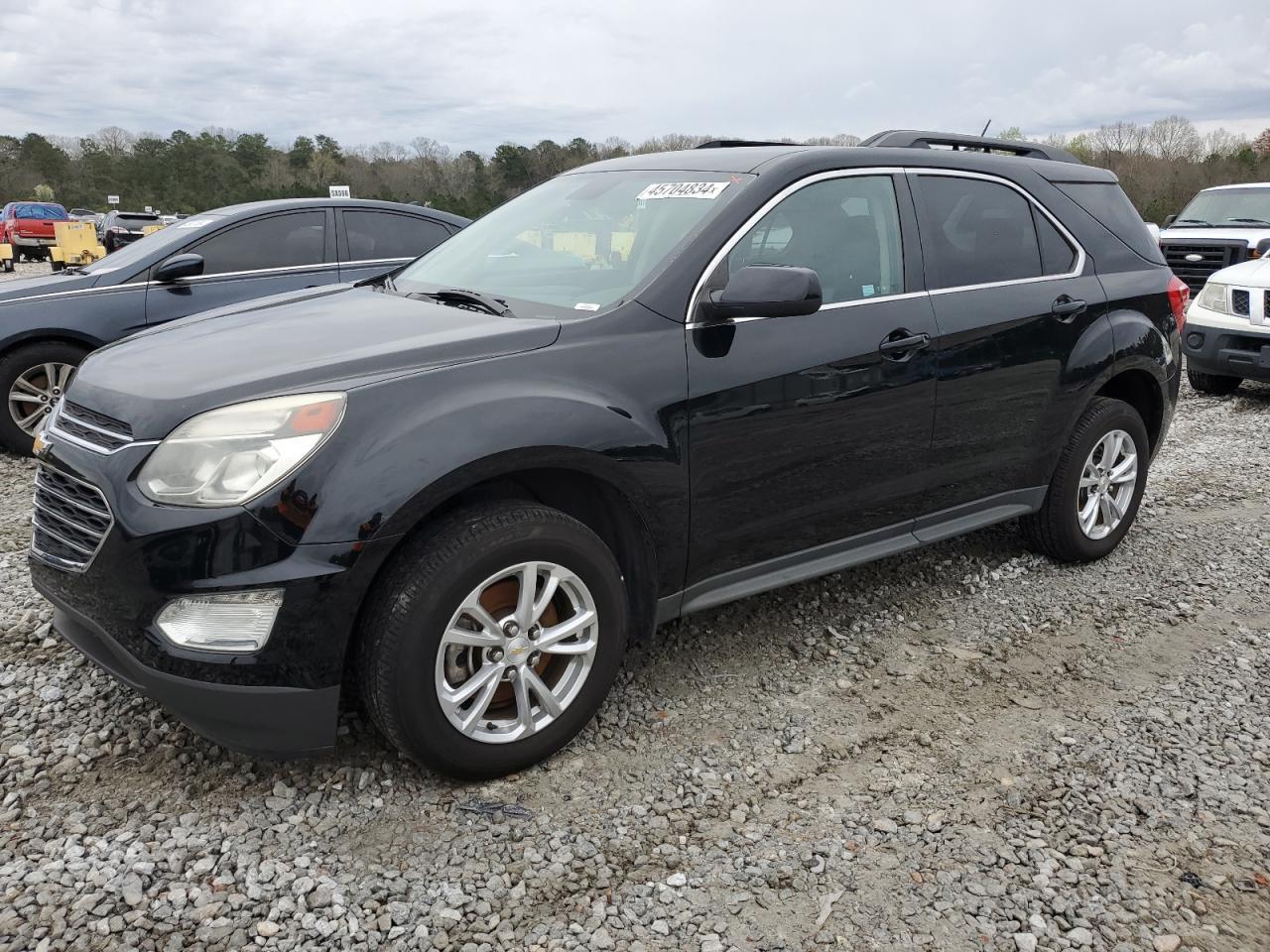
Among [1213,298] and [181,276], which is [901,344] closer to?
[181,276]

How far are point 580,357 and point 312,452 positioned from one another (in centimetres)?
84

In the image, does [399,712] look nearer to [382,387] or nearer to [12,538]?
[382,387]

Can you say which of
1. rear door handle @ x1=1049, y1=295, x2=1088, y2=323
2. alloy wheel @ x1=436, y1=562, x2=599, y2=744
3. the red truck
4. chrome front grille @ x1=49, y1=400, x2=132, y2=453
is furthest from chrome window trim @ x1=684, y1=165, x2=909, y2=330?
the red truck

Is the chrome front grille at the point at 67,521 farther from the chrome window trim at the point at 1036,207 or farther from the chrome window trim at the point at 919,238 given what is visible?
the chrome window trim at the point at 1036,207

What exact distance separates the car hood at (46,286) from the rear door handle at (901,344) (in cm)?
530

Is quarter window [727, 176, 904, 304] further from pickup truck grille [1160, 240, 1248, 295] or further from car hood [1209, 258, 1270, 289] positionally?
pickup truck grille [1160, 240, 1248, 295]

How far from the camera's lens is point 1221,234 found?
41.1ft

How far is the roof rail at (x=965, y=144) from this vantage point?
4.02m

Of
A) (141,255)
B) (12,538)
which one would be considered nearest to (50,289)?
(141,255)

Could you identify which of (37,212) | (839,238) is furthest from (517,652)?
(37,212)

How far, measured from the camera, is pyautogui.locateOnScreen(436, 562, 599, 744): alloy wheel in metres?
2.71

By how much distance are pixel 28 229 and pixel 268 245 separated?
29115 millimetres

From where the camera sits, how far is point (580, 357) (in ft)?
9.52

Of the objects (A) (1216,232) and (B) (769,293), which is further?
(A) (1216,232)
